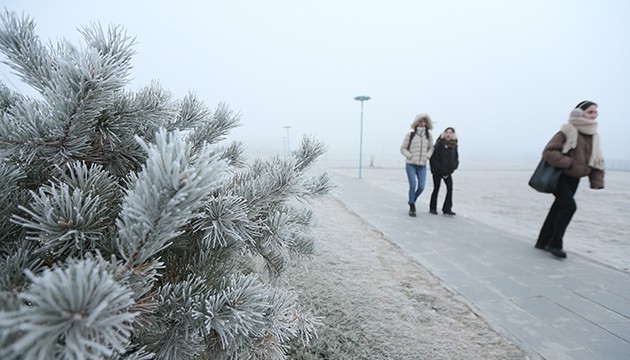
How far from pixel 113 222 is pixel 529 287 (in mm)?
3663

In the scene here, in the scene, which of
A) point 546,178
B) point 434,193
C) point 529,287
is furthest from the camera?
point 434,193

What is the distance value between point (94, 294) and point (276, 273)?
1194mm

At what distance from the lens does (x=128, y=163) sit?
3.63ft

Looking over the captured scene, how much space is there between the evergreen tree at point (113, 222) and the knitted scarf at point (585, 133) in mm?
4119

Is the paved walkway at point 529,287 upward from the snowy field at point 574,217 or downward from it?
upward

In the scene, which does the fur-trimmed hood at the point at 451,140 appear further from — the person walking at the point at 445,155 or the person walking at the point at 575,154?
the person walking at the point at 575,154

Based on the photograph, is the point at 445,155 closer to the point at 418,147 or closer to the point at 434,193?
the point at 418,147

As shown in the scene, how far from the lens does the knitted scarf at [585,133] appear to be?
3.75 meters

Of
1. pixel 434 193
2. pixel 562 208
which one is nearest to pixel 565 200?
pixel 562 208

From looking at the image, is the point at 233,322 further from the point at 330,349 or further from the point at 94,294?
the point at 330,349

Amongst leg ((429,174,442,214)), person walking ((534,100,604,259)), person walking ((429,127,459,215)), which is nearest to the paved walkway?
person walking ((534,100,604,259))

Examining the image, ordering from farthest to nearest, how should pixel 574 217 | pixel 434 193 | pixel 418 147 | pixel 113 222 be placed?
pixel 574 217
pixel 434 193
pixel 418 147
pixel 113 222

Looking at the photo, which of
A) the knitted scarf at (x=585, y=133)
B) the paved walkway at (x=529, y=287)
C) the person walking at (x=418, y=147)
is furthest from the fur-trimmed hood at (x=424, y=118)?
the knitted scarf at (x=585, y=133)

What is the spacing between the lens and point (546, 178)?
3.89 metres
